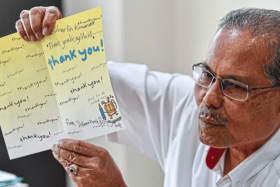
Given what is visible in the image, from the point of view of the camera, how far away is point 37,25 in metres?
1.02

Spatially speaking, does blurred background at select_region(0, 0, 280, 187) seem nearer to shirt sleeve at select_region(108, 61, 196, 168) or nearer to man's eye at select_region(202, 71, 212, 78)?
shirt sleeve at select_region(108, 61, 196, 168)

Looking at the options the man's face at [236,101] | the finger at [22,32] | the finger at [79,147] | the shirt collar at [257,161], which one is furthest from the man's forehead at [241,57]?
the finger at [22,32]

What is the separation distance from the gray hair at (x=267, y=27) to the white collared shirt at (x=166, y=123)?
0.98 feet

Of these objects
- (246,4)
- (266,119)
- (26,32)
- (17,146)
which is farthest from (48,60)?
(246,4)

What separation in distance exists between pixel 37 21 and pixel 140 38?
2.17 feet

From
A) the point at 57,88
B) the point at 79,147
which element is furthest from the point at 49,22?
the point at 79,147

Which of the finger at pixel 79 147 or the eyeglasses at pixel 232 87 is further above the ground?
the eyeglasses at pixel 232 87

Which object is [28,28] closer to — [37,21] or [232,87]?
[37,21]

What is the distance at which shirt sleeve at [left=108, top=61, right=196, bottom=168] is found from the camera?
4.29 ft

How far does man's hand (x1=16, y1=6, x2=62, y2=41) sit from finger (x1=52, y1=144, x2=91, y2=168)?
259 mm

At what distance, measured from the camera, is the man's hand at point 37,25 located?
39.8 inches

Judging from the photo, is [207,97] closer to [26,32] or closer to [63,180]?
[26,32]

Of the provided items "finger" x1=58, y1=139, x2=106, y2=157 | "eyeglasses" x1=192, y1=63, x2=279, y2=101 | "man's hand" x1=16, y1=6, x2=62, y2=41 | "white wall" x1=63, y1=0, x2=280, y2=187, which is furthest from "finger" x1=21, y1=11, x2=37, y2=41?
"white wall" x1=63, y1=0, x2=280, y2=187

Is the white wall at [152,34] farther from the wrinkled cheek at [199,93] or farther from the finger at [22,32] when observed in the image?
the finger at [22,32]
